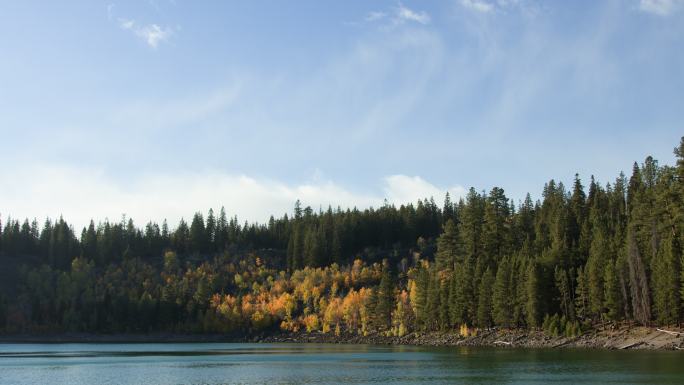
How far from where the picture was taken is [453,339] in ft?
434

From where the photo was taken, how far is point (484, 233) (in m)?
A: 149

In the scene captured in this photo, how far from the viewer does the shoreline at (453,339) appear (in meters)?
95.7

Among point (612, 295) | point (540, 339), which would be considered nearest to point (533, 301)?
point (540, 339)

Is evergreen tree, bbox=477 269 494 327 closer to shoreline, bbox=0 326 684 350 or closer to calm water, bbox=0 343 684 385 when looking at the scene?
shoreline, bbox=0 326 684 350

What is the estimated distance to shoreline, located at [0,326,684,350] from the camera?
314 feet

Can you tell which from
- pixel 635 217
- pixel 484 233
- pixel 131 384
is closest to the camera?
pixel 131 384

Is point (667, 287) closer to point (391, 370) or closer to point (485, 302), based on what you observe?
Result: point (485, 302)

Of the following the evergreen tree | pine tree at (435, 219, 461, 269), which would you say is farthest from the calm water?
pine tree at (435, 219, 461, 269)

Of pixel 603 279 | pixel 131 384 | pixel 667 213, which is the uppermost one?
pixel 667 213

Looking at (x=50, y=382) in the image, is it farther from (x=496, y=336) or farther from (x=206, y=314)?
(x=206, y=314)

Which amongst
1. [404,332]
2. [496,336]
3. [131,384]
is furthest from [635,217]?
[131,384]

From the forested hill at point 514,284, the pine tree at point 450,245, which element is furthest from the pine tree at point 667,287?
the pine tree at point 450,245

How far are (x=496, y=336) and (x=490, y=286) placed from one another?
383 inches

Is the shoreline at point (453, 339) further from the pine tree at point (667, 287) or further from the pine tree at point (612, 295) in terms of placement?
the pine tree at point (612, 295)
